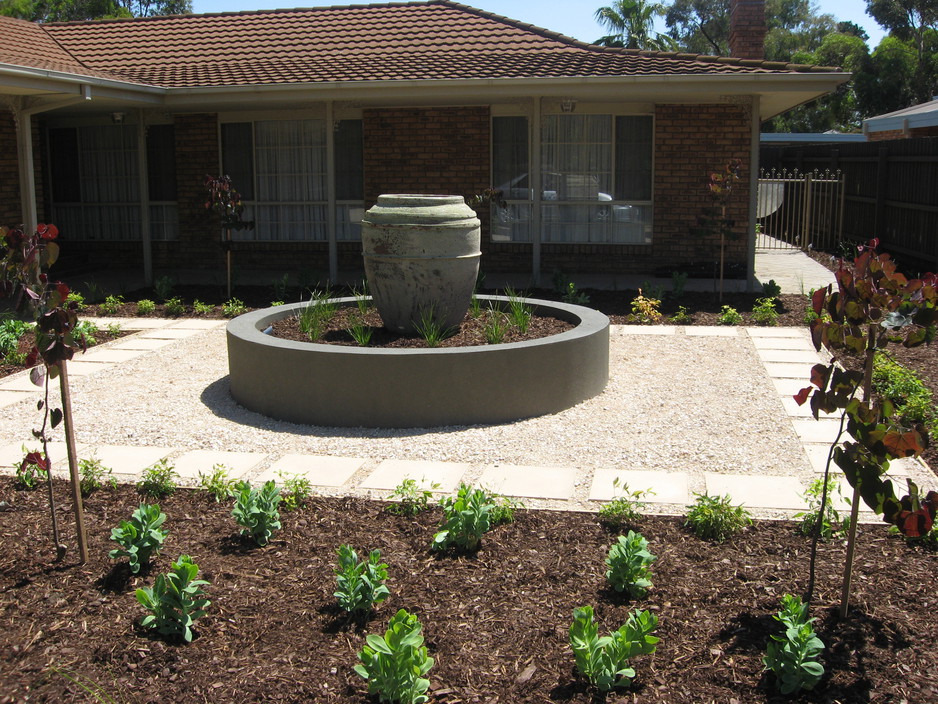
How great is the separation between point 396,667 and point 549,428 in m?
3.61

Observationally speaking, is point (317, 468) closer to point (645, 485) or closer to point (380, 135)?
point (645, 485)

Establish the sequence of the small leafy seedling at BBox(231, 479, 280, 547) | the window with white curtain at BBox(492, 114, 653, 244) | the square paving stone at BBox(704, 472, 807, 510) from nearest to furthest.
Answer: the small leafy seedling at BBox(231, 479, 280, 547) < the square paving stone at BBox(704, 472, 807, 510) < the window with white curtain at BBox(492, 114, 653, 244)

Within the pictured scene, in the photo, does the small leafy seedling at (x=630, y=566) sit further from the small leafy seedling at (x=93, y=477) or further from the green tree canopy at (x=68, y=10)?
the green tree canopy at (x=68, y=10)

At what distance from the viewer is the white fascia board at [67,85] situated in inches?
374

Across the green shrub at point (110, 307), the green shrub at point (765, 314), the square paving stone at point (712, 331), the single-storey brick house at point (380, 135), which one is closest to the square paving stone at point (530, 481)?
the square paving stone at point (712, 331)

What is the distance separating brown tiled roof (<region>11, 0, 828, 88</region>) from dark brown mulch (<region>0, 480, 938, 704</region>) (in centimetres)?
841

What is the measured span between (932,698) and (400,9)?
1519 centimetres

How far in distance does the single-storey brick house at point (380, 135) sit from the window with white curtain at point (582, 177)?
0.07ft

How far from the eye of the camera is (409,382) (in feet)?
21.3

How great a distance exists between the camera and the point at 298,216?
1510 cm

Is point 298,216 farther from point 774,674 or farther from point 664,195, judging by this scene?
point 774,674

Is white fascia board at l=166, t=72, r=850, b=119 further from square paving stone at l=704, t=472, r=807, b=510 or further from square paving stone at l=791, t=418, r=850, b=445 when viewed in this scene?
square paving stone at l=704, t=472, r=807, b=510

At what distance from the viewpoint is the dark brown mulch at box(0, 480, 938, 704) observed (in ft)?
10.6

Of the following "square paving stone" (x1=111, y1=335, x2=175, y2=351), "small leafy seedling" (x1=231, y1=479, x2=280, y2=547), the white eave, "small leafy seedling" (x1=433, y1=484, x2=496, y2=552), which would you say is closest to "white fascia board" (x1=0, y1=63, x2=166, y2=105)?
the white eave
